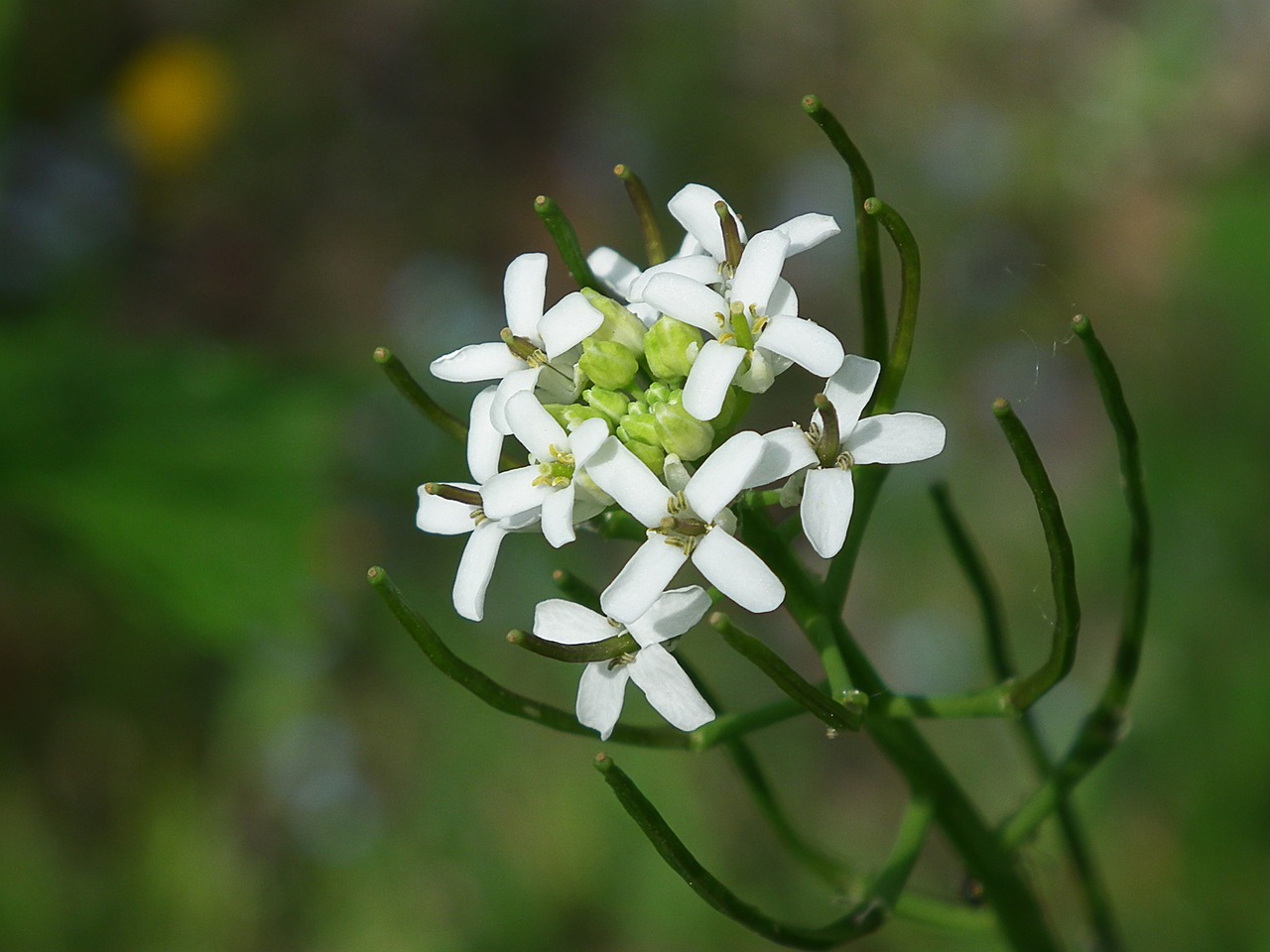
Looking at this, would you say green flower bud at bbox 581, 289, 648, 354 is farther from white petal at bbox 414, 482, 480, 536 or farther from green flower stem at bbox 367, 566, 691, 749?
green flower stem at bbox 367, 566, 691, 749

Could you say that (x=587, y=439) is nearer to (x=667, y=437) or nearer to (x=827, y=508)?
(x=667, y=437)

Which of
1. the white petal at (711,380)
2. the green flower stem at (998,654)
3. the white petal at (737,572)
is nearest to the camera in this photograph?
the white petal at (737,572)

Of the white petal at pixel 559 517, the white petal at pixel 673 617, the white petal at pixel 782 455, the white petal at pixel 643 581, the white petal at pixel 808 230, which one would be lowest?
the white petal at pixel 673 617

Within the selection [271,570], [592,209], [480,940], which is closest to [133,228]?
[592,209]

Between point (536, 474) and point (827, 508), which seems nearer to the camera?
point (827, 508)

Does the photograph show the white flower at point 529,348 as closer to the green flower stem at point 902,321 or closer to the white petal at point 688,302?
the white petal at point 688,302

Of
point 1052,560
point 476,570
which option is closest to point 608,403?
point 476,570

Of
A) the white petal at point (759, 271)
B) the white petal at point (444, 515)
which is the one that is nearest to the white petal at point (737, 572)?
the white petal at point (759, 271)

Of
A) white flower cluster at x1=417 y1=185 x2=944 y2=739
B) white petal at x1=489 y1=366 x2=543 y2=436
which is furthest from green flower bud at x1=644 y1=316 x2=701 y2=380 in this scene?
white petal at x1=489 y1=366 x2=543 y2=436
